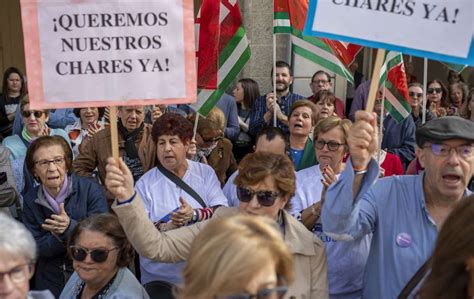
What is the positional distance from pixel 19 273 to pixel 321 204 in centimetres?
178

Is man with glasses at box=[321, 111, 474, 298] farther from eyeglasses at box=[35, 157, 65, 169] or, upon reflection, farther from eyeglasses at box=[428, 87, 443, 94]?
eyeglasses at box=[428, 87, 443, 94]

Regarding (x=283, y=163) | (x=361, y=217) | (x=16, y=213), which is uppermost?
(x=283, y=163)

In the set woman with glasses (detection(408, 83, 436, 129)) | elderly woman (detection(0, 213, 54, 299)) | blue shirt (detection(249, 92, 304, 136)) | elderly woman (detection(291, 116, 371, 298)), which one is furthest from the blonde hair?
woman with glasses (detection(408, 83, 436, 129))

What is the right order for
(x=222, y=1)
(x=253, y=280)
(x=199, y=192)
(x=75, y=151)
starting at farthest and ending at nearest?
1. (x=75, y=151)
2. (x=222, y=1)
3. (x=199, y=192)
4. (x=253, y=280)

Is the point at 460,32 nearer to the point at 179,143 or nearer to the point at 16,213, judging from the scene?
the point at 179,143

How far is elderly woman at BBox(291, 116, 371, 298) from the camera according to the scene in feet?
11.1

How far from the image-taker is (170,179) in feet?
13.5

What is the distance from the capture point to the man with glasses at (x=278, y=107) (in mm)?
6586

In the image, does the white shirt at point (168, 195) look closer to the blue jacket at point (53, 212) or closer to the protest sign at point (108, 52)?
the blue jacket at point (53, 212)

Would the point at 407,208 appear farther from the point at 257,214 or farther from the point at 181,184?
the point at 181,184

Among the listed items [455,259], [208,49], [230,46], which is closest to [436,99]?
[230,46]

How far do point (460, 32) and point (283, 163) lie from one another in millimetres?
992

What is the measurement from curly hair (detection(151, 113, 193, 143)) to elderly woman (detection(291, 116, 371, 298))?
77 cm

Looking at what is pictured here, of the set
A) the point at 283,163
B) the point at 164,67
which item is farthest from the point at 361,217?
the point at 164,67
